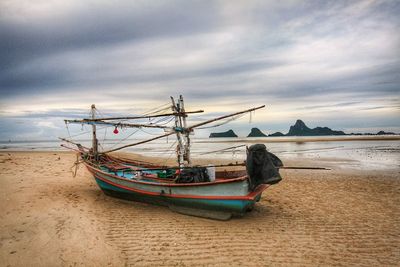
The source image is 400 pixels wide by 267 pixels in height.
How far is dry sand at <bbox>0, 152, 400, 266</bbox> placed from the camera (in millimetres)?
6672

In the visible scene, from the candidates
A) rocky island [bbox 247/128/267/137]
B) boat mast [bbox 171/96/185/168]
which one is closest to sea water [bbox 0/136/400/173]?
boat mast [bbox 171/96/185/168]

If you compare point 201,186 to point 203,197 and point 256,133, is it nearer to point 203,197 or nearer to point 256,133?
point 203,197

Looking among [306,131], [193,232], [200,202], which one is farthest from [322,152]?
[306,131]

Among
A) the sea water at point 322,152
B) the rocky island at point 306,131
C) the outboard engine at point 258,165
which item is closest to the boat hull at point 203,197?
the outboard engine at point 258,165

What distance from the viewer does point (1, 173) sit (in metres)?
16.3

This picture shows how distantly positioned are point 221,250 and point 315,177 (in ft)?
44.3

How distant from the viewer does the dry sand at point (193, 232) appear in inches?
263

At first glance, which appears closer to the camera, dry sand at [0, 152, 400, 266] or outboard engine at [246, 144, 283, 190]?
dry sand at [0, 152, 400, 266]

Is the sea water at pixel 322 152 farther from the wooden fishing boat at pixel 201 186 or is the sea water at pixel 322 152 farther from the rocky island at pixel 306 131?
the rocky island at pixel 306 131

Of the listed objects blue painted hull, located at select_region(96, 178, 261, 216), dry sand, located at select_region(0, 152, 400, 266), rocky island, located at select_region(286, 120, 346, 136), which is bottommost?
dry sand, located at select_region(0, 152, 400, 266)

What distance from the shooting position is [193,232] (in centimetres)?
838

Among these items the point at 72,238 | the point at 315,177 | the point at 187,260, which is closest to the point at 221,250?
the point at 187,260

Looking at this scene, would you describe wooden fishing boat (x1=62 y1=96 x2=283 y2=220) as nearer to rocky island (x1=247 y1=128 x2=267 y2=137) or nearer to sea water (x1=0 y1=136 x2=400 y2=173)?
sea water (x1=0 y1=136 x2=400 y2=173)

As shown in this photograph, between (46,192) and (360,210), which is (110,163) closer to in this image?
(46,192)
